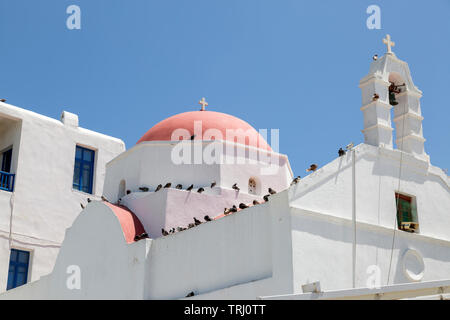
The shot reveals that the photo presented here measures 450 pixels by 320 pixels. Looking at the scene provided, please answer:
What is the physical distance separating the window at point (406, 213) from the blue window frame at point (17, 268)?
10.7 m

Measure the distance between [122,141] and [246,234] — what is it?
34.6ft

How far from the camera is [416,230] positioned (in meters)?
13.2

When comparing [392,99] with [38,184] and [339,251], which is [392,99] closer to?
[339,251]

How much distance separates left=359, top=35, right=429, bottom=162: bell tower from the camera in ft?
43.3

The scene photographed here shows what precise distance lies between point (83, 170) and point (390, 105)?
35.0ft

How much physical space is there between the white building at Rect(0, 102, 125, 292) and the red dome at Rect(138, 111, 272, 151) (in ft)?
13.0

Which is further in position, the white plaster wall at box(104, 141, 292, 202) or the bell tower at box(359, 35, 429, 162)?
the white plaster wall at box(104, 141, 292, 202)

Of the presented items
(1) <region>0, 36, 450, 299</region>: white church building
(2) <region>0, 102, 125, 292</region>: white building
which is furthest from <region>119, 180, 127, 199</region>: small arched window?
(2) <region>0, 102, 125, 292</region>: white building

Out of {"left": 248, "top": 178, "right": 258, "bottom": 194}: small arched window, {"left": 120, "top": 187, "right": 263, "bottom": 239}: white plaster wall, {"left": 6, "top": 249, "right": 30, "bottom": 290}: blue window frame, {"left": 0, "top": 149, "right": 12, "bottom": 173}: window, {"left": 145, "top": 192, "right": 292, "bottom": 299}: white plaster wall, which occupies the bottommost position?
{"left": 145, "top": 192, "right": 292, "bottom": 299}: white plaster wall

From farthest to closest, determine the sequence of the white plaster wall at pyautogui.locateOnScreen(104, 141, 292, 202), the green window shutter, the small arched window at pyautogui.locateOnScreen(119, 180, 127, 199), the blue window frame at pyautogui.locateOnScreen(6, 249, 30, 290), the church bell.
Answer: the blue window frame at pyautogui.locateOnScreen(6, 249, 30, 290), the small arched window at pyautogui.locateOnScreen(119, 180, 127, 199), the white plaster wall at pyautogui.locateOnScreen(104, 141, 292, 202), the church bell, the green window shutter

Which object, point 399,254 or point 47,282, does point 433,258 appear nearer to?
point 399,254

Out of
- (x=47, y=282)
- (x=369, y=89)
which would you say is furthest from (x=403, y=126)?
(x=47, y=282)

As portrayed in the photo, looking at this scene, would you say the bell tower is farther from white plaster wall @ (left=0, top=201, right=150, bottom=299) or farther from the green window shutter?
white plaster wall @ (left=0, top=201, right=150, bottom=299)

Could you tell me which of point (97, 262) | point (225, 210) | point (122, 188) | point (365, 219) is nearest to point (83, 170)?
point (122, 188)
